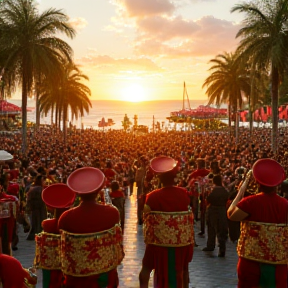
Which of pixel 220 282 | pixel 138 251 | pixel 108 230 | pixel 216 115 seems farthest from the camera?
pixel 216 115

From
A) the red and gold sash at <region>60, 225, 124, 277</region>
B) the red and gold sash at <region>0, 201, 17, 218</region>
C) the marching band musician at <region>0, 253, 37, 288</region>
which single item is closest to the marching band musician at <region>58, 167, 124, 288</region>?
the red and gold sash at <region>60, 225, 124, 277</region>

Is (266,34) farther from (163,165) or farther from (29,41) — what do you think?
(163,165)

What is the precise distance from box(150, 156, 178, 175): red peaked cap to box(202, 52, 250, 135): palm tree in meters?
32.9

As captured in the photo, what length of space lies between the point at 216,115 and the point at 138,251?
2263 inches

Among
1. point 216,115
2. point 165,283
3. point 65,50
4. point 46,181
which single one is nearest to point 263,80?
point 65,50

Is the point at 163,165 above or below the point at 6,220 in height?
above

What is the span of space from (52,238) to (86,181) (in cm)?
101

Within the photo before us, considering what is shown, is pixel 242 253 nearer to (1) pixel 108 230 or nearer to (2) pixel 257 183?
(2) pixel 257 183

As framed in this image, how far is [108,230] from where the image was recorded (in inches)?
168

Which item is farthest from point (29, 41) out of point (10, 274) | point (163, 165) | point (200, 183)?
point (10, 274)

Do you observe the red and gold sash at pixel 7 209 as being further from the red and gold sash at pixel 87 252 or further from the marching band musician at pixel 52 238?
the red and gold sash at pixel 87 252

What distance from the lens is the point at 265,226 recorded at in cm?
466

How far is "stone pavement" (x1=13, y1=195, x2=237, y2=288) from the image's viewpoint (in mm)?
7250

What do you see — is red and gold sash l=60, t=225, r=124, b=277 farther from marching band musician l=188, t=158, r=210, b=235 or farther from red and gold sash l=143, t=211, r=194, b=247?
marching band musician l=188, t=158, r=210, b=235
